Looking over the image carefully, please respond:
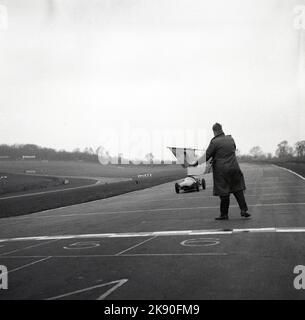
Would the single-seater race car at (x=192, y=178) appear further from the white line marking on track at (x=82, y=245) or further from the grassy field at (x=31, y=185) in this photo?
the grassy field at (x=31, y=185)

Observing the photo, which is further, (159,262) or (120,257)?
(120,257)

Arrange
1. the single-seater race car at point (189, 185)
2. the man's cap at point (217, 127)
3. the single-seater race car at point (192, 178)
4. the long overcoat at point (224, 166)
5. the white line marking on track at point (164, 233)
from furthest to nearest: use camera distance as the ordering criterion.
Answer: the single-seater race car at point (189, 185) → the single-seater race car at point (192, 178) → the man's cap at point (217, 127) → the long overcoat at point (224, 166) → the white line marking on track at point (164, 233)

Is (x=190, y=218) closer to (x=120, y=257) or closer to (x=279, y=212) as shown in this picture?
(x=279, y=212)

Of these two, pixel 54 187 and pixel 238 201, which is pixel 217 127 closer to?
pixel 238 201

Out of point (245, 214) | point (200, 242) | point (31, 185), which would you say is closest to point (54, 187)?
point (31, 185)

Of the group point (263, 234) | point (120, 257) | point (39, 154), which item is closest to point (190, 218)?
point (263, 234)

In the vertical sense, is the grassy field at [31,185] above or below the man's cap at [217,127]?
below

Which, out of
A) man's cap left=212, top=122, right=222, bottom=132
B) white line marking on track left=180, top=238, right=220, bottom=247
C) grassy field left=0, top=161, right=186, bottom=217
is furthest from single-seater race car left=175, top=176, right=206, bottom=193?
white line marking on track left=180, top=238, right=220, bottom=247

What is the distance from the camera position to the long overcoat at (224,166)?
10859 millimetres

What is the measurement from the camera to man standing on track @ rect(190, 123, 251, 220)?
35.7 ft

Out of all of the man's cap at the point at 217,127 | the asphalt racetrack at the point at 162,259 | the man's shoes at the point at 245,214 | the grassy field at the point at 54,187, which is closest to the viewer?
the asphalt racetrack at the point at 162,259

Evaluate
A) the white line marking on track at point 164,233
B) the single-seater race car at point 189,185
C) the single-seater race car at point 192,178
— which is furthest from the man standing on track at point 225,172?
the single-seater race car at point 189,185

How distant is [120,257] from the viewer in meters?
7.29
